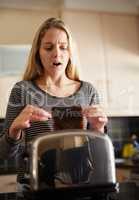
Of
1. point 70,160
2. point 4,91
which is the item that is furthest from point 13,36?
point 70,160

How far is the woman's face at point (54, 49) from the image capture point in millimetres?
755

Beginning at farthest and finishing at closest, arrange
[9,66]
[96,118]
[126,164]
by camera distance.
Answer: [9,66], [126,164], [96,118]

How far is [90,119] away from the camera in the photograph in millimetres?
692

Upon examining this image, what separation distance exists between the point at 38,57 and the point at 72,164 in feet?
1.13

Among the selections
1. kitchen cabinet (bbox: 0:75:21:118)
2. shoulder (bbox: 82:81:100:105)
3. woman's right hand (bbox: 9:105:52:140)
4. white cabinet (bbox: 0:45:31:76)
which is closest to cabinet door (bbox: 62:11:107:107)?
white cabinet (bbox: 0:45:31:76)

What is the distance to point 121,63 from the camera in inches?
101

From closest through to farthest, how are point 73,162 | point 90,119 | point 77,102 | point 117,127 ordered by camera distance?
point 73,162 → point 90,119 → point 77,102 → point 117,127

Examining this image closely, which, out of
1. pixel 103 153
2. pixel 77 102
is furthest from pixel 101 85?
pixel 103 153

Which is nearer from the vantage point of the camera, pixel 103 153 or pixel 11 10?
pixel 103 153

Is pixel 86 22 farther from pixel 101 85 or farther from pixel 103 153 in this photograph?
pixel 103 153

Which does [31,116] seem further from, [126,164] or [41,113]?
[126,164]

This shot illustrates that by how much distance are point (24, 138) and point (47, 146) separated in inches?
7.4

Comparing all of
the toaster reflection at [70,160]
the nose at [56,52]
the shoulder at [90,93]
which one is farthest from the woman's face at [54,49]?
the toaster reflection at [70,160]

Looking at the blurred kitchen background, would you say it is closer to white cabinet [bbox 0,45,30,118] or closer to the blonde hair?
white cabinet [bbox 0,45,30,118]
